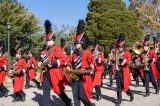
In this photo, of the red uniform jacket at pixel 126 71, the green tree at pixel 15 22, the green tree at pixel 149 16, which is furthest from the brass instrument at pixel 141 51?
the green tree at pixel 149 16

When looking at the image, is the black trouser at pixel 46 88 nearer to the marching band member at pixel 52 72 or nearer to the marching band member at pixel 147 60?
the marching band member at pixel 52 72

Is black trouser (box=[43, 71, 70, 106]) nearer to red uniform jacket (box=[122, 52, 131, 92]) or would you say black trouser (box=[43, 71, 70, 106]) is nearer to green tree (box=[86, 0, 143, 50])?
red uniform jacket (box=[122, 52, 131, 92])

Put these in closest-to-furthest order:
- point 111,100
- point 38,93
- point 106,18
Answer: point 111,100 < point 38,93 < point 106,18

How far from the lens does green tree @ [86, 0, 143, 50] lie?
41.8 metres

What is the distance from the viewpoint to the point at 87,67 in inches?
365

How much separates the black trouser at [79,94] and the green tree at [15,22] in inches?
981

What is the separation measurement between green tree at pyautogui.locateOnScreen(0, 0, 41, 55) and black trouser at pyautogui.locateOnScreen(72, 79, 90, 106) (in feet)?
81.7

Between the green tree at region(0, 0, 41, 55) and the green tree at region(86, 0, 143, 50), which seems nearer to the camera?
the green tree at region(0, 0, 41, 55)

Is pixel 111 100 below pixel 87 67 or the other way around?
below

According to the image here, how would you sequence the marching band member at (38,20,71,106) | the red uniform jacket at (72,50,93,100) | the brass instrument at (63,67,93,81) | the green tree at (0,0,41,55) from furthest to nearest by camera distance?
the green tree at (0,0,41,55), the marching band member at (38,20,71,106), the red uniform jacket at (72,50,93,100), the brass instrument at (63,67,93,81)

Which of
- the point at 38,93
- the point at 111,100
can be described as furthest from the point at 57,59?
the point at 38,93

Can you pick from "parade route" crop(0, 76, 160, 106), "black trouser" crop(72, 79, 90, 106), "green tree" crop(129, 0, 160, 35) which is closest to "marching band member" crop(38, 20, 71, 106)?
"black trouser" crop(72, 79, 90, 106)

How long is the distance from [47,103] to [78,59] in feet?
4.60

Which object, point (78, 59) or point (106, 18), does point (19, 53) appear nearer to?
point (78, 59)
